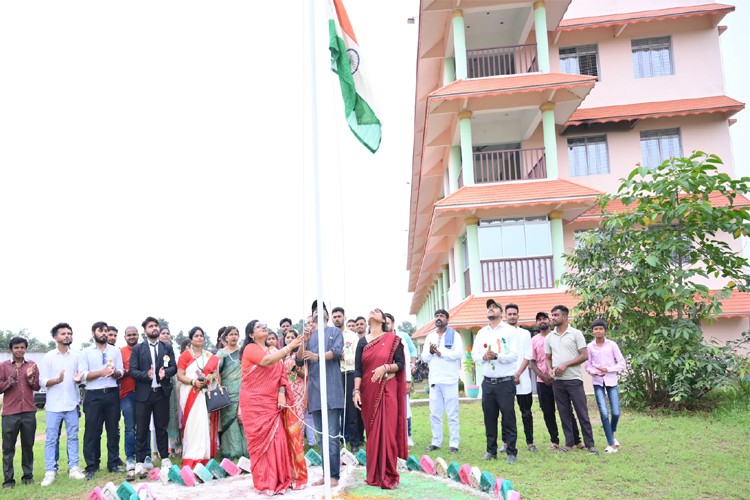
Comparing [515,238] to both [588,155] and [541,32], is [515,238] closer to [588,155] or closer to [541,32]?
[588,155]

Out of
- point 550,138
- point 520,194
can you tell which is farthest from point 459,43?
point 520,194

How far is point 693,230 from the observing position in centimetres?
1147

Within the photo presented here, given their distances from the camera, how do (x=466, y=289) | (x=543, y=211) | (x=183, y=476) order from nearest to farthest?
(x=183, y=476) → (x=543, y=211) → (x=466, y=289)

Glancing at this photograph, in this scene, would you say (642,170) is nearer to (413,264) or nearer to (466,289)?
(466,289)

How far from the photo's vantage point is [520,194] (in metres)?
16.5

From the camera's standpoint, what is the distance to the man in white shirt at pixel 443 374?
894cm

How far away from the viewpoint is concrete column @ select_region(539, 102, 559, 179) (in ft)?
56.4

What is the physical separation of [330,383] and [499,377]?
2279mm

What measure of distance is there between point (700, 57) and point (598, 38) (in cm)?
316

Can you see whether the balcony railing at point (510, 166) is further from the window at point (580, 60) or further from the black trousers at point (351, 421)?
the black trousers at point (351, 421)

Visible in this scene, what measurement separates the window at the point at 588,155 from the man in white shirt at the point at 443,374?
1198 centimetres

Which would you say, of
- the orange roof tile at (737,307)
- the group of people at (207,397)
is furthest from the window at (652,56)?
the group of people at (207,397)

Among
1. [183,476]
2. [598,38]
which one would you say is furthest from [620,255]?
[598,38]

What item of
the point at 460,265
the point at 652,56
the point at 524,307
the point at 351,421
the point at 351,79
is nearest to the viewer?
the point at 351,79
